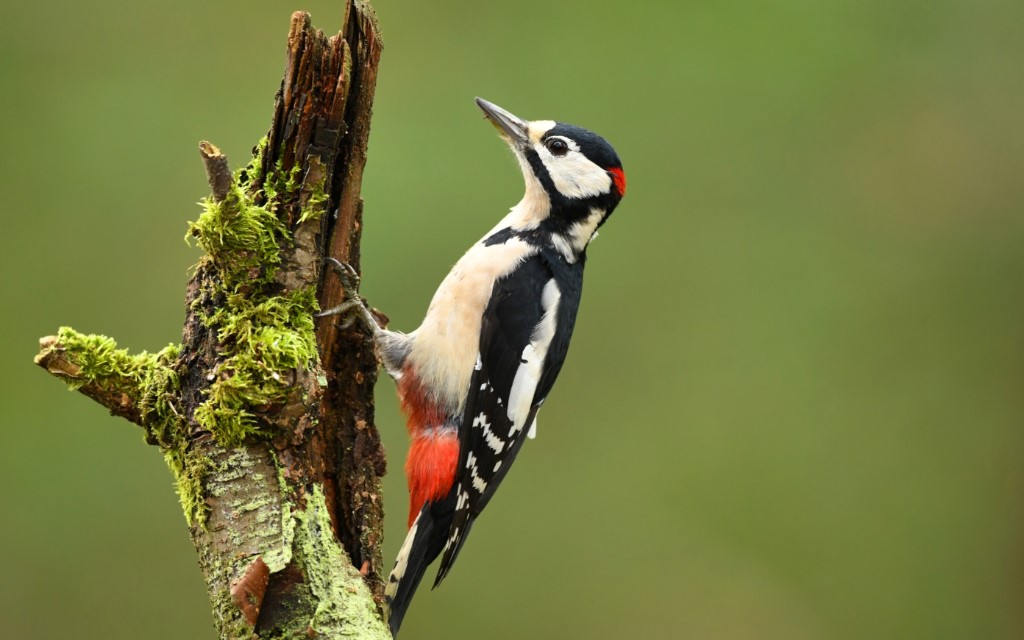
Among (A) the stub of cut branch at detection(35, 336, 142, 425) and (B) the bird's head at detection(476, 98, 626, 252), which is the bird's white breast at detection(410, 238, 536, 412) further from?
(A) the stub of cut branch at detection(35, 336, 142, 425)

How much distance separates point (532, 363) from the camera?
9.21 ft

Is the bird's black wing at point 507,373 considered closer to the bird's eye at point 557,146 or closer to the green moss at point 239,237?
the bird's eye at point 557,146

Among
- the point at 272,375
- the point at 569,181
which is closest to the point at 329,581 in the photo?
the point at 272,375

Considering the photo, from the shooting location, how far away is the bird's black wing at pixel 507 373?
105 inches

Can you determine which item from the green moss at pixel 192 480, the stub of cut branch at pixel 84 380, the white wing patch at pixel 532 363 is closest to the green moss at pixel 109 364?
the stub of cut branch at pixel 84 380

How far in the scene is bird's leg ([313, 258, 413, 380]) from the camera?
2.30 meters

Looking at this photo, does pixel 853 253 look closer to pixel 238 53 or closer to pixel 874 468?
pixel 874 468

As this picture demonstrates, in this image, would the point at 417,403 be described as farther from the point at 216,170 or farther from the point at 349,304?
the point at 216,170

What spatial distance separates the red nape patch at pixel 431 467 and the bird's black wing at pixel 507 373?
0.10ft

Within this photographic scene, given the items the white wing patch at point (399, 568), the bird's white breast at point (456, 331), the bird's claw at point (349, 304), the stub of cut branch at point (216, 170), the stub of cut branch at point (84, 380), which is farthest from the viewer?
the bird's white breast at point (456, 331)

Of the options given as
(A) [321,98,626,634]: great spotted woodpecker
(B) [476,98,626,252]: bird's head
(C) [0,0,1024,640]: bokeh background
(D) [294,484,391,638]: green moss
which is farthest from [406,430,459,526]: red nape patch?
(C) [0,0,1024,640]: bokeh background

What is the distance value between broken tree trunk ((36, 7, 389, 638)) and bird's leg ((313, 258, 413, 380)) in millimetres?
49

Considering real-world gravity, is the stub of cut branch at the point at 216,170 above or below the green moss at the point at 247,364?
above

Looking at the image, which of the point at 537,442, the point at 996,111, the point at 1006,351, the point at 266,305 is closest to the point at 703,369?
the point at 537,442
